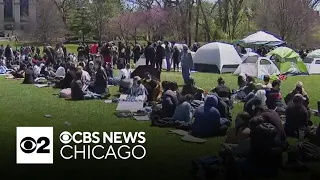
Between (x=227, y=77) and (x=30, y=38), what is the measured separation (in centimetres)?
3222

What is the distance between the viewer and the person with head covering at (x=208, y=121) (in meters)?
9.38

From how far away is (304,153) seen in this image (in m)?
8.01

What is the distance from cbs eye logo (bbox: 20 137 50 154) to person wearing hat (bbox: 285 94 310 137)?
4614 mm

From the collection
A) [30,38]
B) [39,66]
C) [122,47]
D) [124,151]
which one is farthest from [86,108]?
[30,38]

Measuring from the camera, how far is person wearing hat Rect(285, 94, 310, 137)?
30.5ft

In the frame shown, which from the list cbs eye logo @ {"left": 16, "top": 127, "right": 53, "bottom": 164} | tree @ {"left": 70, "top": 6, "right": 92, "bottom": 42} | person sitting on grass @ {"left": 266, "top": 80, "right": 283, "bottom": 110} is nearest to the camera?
cbs eye logo @ {"left": 16, "top": 127, "right": 53, "bottom": 164}

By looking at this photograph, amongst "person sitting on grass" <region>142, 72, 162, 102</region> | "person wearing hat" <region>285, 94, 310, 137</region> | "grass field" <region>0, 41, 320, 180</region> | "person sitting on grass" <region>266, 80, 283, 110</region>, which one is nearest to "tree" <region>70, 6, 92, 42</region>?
"grass field" <region>0, 41, 320, 180</region>

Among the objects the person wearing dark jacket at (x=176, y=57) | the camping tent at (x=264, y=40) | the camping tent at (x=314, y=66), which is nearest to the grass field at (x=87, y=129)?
the person wearing dark jacket at (x=176, y=57)

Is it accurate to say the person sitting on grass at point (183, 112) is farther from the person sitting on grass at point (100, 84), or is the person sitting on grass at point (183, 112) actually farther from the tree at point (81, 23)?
the tree at point (81, 23)

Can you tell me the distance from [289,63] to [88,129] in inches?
574

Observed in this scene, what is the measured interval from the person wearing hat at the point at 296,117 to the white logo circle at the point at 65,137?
14.2 feet

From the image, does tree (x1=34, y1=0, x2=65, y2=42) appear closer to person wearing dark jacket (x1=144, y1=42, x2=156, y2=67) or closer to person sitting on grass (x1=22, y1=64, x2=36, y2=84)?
person wearing dark jacket (x1=144, y1=42, x2=156, y2=67)

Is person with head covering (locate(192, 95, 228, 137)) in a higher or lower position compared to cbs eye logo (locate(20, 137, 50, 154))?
higher

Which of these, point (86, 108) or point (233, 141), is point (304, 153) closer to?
point (233, 141)
